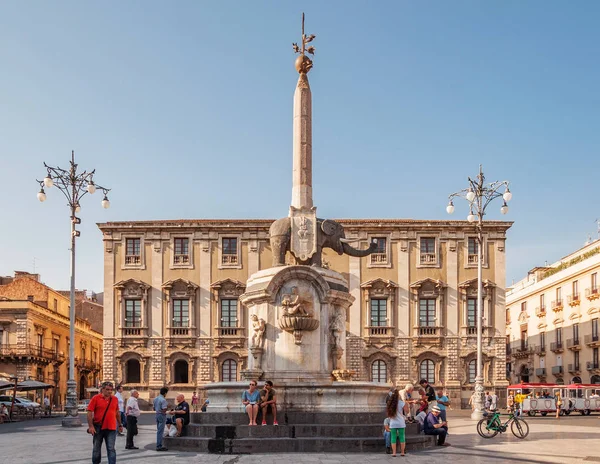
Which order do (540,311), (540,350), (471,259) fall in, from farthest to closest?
(540,311) → (540,350) → (471,259)

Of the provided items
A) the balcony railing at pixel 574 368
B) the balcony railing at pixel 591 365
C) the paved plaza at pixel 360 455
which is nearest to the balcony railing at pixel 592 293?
the balcony railing at pixel 591 365

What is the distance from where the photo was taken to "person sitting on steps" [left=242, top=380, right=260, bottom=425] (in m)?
17.0

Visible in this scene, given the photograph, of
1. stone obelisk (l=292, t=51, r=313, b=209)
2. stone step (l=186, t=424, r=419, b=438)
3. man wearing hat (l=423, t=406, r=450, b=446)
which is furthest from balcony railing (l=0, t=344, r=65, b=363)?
man wearing hat (l=423, t=406, r=450, b=446)

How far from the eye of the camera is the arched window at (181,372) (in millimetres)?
52031

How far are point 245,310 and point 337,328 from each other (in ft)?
104

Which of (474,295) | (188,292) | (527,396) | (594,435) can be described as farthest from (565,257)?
(594,435)

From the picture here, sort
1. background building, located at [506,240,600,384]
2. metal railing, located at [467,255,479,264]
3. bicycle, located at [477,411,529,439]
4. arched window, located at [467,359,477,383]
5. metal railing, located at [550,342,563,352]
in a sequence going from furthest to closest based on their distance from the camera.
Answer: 1. metal railing, located at [550,342,563,352]
2. background building, located at [506,240,600,384]
3. metal railing, located at [467,255,479,264]
4. arched window, located at [467,359,477,383]
5. bicycle, located at [477,411,529,439]

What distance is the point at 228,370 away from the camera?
5166cm

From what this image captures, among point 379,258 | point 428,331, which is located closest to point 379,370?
point 428,331

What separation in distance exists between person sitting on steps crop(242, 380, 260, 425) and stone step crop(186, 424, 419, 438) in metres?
0.37

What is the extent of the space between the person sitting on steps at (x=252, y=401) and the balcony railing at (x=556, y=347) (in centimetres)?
4744

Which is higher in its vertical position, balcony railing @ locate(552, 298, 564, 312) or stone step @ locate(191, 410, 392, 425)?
balcony railing @ locate(552, 298, 564, 312)

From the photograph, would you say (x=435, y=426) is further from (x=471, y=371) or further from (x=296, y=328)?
(x=471, y=371)

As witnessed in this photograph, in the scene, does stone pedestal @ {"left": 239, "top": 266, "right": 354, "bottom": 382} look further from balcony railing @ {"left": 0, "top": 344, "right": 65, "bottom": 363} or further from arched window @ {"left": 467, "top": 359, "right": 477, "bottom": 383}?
balcony railing @ {"left": 0, "top": 344, "right": 65, "bottom": 363}
